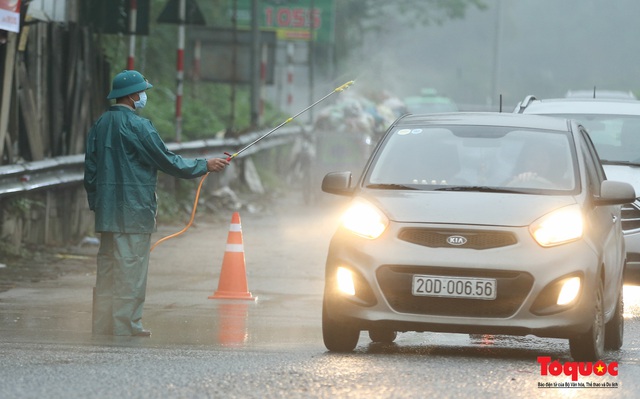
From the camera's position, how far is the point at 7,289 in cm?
1381

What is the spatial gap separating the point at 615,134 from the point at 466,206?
6026 mm

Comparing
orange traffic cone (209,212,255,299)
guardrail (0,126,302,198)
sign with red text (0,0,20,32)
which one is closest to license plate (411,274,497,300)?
orange traffic cone (209,212,255,299)

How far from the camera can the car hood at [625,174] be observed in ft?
46.0

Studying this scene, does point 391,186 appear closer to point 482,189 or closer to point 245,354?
point 482,189

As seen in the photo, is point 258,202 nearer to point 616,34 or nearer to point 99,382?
point 99,382

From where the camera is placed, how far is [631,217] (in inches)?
536

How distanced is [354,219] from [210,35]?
26.9m

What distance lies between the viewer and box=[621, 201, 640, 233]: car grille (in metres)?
13.6

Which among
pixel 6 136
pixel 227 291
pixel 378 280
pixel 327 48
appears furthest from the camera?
pixel 327 48

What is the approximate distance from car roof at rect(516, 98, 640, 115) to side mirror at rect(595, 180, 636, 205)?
5286 millimetres

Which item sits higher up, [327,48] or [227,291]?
[327,48]

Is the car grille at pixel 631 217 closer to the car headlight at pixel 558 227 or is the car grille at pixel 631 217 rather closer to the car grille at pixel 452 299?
the car headlight at pixel 558 227

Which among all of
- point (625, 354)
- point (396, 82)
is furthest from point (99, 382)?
point (396, 82)

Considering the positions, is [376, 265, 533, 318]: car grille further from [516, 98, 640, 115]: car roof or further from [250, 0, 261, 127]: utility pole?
[250, 0, 261, 127]: utility pole
